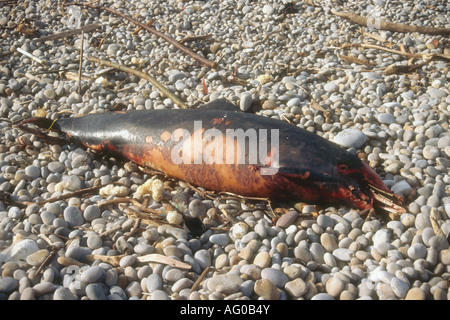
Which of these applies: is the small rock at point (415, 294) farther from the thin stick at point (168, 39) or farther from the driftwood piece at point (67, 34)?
the driftwood piece at point (67, 34)


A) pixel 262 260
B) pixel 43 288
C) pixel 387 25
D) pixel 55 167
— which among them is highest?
pixel 387 25

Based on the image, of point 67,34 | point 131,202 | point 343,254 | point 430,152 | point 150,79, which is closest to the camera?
point 343,254

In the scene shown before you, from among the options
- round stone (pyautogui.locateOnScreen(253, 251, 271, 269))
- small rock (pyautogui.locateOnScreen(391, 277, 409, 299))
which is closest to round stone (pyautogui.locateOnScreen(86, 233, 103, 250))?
round stone (pyautogui.locateOnScreen(253, 251, 271, 269))

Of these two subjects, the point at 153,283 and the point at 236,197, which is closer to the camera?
the point at 153,283

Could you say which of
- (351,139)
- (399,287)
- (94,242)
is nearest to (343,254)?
(399,287)

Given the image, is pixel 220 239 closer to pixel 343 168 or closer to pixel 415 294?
pixel 343 168

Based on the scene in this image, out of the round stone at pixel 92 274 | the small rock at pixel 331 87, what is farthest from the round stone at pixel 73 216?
the small rock at pixel 331 87
